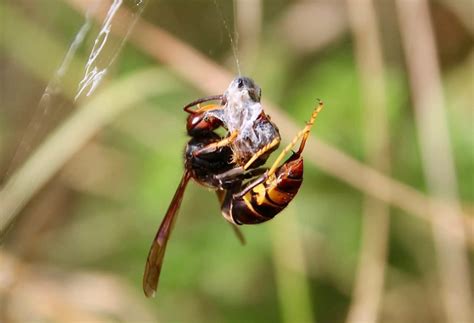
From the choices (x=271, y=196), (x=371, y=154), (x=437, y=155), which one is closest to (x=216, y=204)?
(x=371, y=154)

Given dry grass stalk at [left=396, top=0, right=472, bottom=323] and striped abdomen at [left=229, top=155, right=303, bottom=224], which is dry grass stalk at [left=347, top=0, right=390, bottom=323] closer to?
dry grass stalk at [left=396, top=0, right=472, bottom=323]

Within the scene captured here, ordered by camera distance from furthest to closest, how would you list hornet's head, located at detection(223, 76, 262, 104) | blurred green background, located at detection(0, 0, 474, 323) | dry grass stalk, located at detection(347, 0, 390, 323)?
blurred green background, located at detection(0, 0, 474, 323) → dry grass stalk, located at detection(347, 0, 390, 323) → hornet's head, located at detection(223, 76, 262, 104)

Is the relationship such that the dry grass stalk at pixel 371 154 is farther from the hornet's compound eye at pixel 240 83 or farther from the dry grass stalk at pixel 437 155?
the hornet's compound eye at pixel 240 83

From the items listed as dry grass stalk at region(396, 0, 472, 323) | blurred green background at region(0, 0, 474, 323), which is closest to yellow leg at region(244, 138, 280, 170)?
blurred green background at region(0, 0, 474, 323)

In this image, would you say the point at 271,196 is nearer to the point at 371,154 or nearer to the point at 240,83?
the point at 240,83

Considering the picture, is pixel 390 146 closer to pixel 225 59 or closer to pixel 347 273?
pixel 347 273

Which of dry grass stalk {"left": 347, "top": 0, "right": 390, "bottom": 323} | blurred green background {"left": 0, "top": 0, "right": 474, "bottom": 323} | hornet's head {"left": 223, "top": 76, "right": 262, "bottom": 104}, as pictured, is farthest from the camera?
blurred green background {"left": 0, "top": 0, "right": 474, "bottom": 323}

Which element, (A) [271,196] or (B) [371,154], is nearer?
(A) [271,196]

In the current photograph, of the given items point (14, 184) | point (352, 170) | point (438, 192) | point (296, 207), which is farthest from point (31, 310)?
point (438, 192)

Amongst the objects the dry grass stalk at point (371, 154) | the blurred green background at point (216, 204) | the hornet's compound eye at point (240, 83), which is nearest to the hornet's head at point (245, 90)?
the hornet's compound eye at point (240, 83)

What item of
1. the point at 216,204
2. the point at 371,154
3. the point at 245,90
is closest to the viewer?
the point at 245,90
